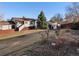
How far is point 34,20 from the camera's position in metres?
2.92

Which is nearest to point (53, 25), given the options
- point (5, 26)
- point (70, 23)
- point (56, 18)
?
point (56, 18)

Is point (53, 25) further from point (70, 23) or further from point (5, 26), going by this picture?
point (5, 26)

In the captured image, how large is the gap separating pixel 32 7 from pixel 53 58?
77cm

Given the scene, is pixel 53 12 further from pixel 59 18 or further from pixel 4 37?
pixel 4 37

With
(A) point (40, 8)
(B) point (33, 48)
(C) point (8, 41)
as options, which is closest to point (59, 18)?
(A) point (40, 8)

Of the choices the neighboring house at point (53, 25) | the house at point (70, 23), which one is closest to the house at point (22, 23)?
the neighboring house at point (53, 25)

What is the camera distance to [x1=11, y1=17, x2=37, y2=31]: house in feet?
9.55

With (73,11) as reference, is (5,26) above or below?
below

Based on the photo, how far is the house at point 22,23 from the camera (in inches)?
115

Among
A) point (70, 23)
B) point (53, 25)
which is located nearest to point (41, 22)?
point (53, 25)

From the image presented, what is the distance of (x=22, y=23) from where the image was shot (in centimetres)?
294

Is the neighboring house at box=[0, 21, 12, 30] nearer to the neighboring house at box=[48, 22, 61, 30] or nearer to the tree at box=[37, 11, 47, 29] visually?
the tree at box=[37, 11, 47, 29]

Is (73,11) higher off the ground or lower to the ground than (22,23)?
higher

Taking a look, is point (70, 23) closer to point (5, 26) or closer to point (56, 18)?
point (56, 18)
